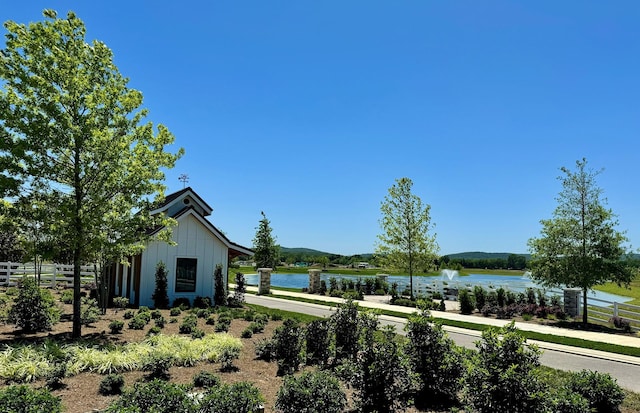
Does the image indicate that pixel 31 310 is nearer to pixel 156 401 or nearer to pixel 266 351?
pixel 266 351

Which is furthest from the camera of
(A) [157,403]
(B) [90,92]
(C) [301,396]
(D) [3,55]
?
(B) [90,92]

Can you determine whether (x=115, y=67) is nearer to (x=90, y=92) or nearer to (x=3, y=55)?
(x=90, y=92)

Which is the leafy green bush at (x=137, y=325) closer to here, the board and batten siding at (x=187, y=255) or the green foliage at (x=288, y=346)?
the green foliage at (x=288, y=346)

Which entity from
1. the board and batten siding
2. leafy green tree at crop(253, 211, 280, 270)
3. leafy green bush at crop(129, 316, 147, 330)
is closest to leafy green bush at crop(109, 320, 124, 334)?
leafy green bush at crop(129, 316, 147, 330)

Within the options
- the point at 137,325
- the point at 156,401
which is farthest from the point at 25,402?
the point at 137,325

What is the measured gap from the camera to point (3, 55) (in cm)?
901

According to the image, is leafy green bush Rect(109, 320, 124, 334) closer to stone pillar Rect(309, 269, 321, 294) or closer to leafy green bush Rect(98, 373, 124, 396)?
leafy green bush Rect(98, 373, 124, 396)

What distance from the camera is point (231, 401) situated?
482 centimetres

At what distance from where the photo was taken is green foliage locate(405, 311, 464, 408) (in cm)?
628

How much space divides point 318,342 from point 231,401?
389cm

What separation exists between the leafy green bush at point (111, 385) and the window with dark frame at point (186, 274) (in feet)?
42.7

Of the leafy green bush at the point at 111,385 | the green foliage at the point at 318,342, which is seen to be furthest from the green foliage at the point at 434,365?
the leafy green bush at the point at 111,385

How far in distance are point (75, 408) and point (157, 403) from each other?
1880 millimetres

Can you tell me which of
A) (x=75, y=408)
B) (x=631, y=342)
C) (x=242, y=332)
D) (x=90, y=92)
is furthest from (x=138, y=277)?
(x=631, y=342)
